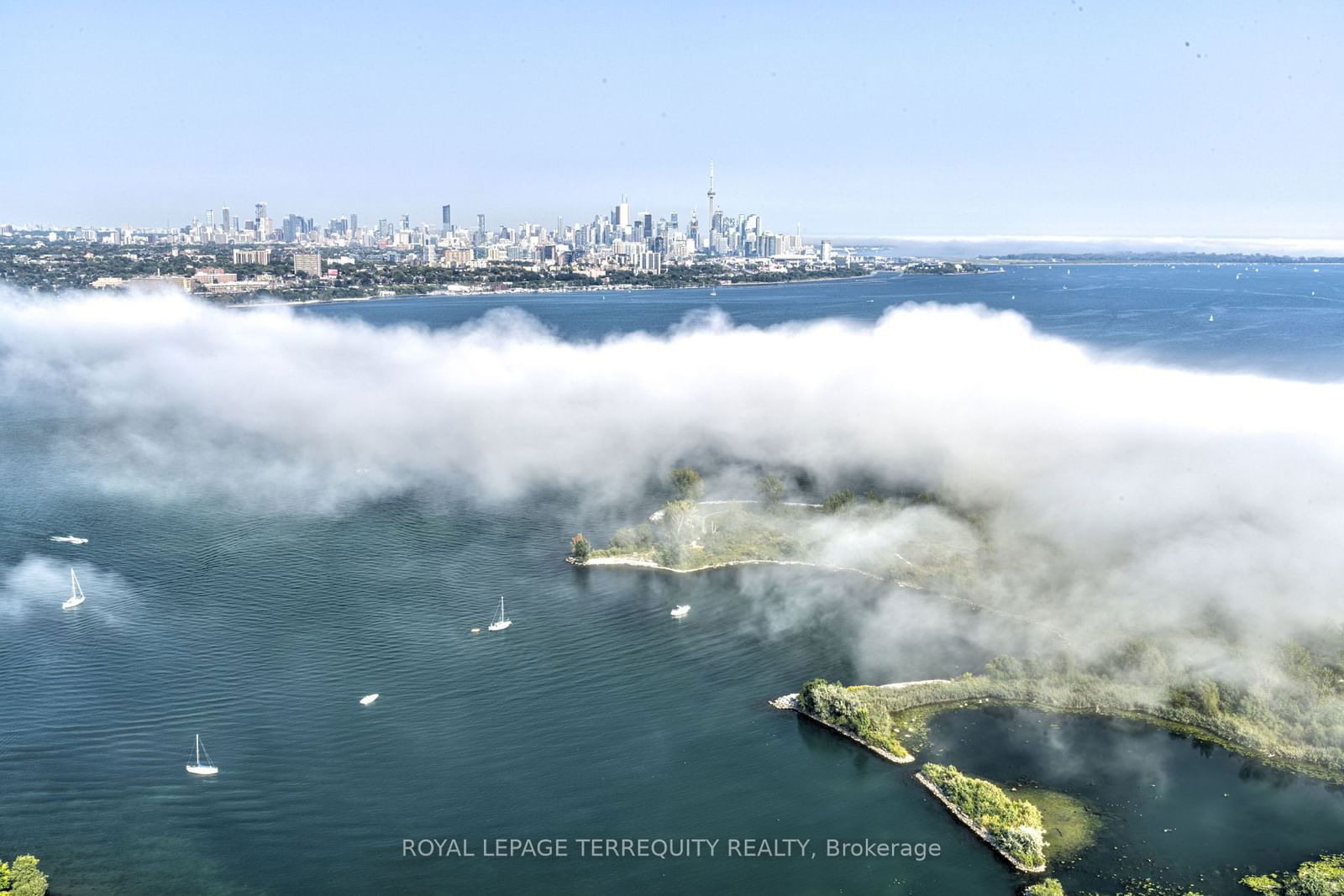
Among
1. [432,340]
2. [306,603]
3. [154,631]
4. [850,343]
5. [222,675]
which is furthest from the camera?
[432,340]

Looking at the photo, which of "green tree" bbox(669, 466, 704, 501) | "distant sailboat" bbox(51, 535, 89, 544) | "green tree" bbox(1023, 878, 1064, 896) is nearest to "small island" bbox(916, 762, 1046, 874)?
"green tree" bbox(1023, 878, 1064, 896)

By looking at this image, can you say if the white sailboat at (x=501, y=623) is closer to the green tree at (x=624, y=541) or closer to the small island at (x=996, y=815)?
the green tree at (x=624, y=541)

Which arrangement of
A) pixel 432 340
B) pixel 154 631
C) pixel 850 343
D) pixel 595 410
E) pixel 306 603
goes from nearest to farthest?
pixel 154 631 < pixel 306 603 < pixel 595 410 < pixel 850 343 < pixel 432 340

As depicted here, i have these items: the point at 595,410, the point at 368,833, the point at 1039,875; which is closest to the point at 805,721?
the point at 1039,875

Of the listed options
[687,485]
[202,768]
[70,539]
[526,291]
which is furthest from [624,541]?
[526,291]

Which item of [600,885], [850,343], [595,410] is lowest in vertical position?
[600,885]

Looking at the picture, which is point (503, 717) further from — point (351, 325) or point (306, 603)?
point (351, 325)

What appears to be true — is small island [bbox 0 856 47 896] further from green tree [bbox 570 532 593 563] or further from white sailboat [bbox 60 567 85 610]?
green tree [bbox 570 532 593 563]
